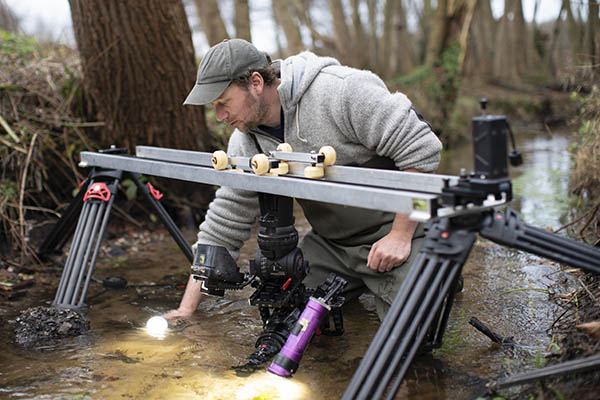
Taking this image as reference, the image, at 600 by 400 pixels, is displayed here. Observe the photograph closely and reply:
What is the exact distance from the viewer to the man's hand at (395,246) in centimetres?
280

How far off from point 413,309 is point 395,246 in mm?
954

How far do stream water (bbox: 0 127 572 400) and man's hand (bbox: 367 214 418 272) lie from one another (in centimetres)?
43

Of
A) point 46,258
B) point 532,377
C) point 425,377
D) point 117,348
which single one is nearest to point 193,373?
point 117,348

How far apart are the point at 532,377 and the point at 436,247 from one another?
0.57 meters

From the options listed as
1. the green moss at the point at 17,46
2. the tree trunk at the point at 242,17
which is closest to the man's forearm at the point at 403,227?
the green moss at the point at 17,46

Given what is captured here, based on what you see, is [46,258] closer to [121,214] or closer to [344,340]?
[121,214]

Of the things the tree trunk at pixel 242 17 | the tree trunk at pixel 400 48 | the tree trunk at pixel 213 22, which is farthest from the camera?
the tree trunk at pixel 400 48

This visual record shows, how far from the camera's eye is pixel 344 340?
2.91m

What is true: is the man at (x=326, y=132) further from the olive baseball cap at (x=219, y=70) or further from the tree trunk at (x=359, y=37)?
the tree trunk at (x=359, y=37)

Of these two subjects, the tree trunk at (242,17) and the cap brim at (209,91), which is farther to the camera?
the tree trunk at (242,17)

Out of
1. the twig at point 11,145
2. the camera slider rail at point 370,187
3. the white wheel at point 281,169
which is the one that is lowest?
the camera slider rail at point 370,187

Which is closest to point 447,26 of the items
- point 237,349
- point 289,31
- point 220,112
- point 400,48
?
point 289,31

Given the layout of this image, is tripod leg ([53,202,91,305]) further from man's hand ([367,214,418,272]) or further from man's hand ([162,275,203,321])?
man's hand ([367,214,418,272])

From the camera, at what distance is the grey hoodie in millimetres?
2781
